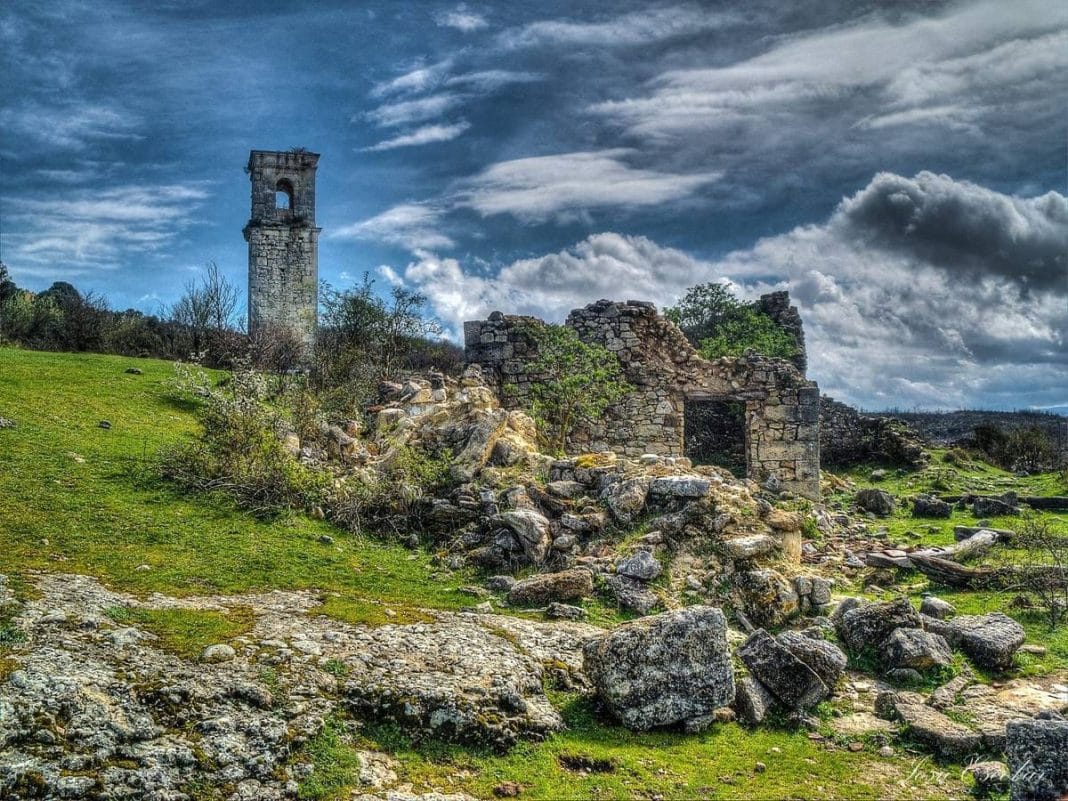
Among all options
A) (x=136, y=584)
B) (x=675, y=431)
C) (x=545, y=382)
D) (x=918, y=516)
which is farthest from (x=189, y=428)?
(x=918, y=516)

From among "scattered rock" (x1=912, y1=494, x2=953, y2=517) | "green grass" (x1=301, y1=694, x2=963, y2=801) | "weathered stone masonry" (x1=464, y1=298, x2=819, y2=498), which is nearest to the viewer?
"green grass" (x1=301, y1=694, x2=963, y2=801)

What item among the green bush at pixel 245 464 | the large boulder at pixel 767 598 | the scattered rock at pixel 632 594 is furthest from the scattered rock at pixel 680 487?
the green bush at pixel 245 464

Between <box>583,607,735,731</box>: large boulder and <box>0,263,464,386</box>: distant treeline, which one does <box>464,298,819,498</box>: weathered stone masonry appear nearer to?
<box>0,263,464,386</box>: distant treeline

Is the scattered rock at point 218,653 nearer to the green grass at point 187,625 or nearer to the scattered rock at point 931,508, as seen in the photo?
the green grass at point 187,625

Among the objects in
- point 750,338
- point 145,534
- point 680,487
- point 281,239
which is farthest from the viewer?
point 281,239

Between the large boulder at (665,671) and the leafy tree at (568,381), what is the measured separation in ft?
31.4

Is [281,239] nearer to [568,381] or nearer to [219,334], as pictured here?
[219,334]

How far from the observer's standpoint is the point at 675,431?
55.4 ft

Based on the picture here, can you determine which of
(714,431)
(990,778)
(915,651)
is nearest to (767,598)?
(915,651)

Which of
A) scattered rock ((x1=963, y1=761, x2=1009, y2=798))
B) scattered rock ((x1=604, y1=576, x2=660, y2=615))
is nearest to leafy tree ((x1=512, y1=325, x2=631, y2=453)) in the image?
scattered rock ((x1=604, y1=576, x2=660, y2=615))

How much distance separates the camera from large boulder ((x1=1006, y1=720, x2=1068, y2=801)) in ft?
13.7

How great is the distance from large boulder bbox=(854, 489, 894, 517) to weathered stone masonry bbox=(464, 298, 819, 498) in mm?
1372

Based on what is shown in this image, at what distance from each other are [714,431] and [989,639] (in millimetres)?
14594

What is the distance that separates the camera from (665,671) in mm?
5367
